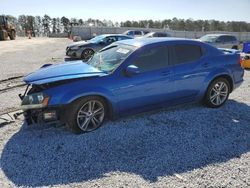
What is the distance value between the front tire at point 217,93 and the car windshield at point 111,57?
1994 mm

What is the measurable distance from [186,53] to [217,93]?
1.18m

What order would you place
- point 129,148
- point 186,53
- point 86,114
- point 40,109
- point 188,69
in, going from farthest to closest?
point 186,53, point 188,69, point 86,114, point 40,109, point 129,148

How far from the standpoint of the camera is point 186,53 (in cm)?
605

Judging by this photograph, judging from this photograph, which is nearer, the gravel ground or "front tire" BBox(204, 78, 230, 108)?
the gravel ground

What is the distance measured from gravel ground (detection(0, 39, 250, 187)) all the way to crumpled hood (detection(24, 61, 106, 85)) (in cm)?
90

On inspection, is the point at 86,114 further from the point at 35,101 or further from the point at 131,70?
the point at 131,70

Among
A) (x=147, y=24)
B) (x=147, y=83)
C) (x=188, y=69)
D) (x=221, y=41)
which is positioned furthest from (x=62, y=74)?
(x=147, y=24)

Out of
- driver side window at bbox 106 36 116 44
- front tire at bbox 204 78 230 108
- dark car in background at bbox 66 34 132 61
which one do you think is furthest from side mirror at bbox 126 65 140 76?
driver side window at bbox 106 36 116 44

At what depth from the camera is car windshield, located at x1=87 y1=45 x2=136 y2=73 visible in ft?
17.9

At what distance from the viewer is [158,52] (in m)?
5.72

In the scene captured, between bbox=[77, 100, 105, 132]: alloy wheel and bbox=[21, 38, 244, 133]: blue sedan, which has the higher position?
bbox=[21, 38, 244, 133]: blue sedan

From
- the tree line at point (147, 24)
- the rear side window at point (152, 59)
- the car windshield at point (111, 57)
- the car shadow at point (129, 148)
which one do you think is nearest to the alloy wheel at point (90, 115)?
the car shadow at point (129, 148)

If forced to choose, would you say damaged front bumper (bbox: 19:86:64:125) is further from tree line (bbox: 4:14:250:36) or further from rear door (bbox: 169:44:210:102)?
tree line (bbox: 4:14:250:36)

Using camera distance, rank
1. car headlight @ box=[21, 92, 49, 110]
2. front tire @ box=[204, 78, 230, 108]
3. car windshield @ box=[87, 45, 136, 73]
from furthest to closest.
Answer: front tire @ box=[204, 78, 230, 108]
car windshield @ box=[87, 45, 136, 73]
car headlight @ box=[21, 92, 49, 110]
